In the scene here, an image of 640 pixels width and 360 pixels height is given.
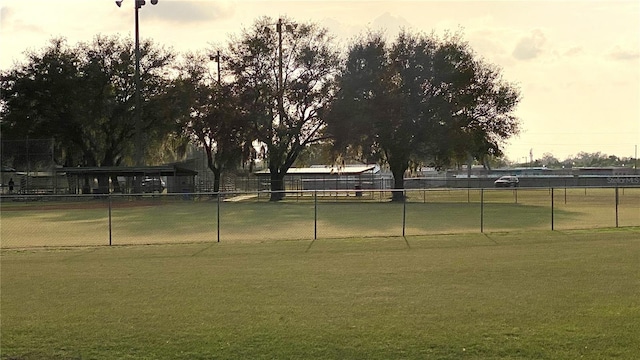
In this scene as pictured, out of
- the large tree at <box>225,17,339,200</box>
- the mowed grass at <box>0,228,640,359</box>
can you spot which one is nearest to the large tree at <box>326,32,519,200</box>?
the large tree at <box>225,17,339,200</box>

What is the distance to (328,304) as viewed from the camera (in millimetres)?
9055

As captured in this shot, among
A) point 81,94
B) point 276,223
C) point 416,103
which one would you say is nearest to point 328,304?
point 276,223

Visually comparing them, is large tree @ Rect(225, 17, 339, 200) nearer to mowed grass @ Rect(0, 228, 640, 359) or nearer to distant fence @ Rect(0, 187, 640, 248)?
distant fence @ Rect(0, 187, 640, 248)

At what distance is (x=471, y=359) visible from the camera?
6453 millimetres

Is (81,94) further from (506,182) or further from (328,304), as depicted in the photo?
(328,304)

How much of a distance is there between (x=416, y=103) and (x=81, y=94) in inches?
1171

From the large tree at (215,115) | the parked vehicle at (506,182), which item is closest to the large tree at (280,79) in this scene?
the large tree at (215,115)

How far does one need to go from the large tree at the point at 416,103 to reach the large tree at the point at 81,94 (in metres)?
17.0

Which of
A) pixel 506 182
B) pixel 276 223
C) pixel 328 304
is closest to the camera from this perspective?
pixel 328 304

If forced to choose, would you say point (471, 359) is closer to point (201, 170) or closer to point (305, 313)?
point (305, 313)

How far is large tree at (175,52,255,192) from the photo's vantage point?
52.8 metres

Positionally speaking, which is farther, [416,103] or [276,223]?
[416,103]

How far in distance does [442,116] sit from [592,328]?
4305 centimetres

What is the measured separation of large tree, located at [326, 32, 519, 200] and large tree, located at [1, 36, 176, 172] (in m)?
17.0
